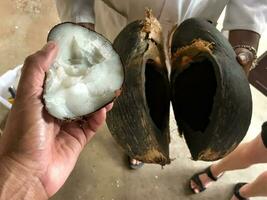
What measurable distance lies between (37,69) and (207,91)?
33cm

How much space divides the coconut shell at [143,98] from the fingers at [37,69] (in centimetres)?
14

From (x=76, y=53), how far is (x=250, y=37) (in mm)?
408

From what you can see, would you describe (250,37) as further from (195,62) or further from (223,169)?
(223,169)

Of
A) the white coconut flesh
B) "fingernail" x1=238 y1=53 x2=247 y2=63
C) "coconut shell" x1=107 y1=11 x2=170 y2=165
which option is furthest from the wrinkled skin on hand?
the white coconut flesh

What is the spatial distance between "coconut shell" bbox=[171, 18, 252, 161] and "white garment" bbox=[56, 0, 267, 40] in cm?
5

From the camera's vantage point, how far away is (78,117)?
2.08ft

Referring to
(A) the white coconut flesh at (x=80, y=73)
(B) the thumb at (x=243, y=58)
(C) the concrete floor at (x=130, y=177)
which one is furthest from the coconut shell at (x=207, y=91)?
(C) the concrete floor at (x=130, y=177)

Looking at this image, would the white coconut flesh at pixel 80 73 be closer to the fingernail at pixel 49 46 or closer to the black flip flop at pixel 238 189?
the fingernail at pixel 49 46

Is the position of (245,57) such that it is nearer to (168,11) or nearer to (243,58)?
(243,58)

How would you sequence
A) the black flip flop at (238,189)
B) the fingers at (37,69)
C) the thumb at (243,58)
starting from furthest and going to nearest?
the black flip flop at (238,189)
the thumb at (243,58)
the fingers at (37,69)

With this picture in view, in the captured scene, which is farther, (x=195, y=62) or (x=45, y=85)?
(x=195, y=62)

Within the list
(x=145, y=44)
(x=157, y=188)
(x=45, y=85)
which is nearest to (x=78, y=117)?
(x=45, y=85)

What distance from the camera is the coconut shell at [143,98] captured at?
677 millimetres

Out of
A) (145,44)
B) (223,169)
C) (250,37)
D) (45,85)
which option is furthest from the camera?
(223,169)
